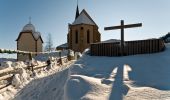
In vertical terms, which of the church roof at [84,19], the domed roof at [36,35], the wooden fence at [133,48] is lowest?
the wooden fence at [133,48]

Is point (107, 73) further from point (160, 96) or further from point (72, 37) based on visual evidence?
point (72, 37)

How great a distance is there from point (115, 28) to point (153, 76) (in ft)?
19.6

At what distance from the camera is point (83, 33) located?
184 feet

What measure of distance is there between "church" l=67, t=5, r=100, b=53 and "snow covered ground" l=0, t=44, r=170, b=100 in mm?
42405

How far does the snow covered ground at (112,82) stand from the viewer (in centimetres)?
812

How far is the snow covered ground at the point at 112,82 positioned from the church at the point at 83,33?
42.4 meters

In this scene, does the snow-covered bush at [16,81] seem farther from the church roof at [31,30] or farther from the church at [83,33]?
the church roof at [31,30]

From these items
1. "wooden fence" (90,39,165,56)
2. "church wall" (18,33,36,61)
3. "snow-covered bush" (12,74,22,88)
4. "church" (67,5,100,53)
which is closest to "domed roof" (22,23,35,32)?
"church wall" (18,33,36,61)

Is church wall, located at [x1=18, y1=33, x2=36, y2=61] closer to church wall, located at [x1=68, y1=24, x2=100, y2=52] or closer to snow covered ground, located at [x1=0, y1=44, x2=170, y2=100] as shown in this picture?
church wall, located at [x1=68, y1=24, x2=100, y2=52]

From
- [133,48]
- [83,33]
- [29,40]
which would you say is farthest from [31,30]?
[133,48]

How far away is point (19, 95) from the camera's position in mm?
11523

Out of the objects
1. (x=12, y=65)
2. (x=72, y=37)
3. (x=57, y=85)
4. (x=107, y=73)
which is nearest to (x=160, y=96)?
(x=107, y=73)

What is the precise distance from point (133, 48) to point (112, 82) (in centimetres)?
574

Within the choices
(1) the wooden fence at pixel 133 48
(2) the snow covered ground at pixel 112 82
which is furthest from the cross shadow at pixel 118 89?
(1) the wooden fence at pixel 133 48
